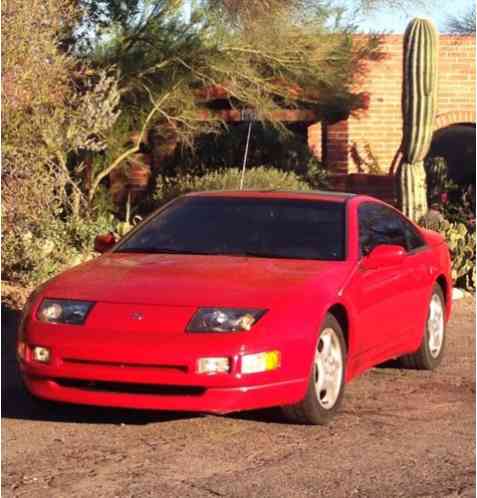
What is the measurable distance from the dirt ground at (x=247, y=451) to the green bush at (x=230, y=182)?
6937mm

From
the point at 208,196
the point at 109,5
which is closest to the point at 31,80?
the point at 208,196

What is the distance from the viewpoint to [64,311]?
718cm

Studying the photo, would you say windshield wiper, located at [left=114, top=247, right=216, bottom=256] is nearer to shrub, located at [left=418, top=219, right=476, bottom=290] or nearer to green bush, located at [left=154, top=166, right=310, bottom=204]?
shrub, located at [left=418, top=219, right=476, bottom=290]

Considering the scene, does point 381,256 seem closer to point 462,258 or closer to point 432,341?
point 432,341

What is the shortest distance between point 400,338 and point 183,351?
226 cm

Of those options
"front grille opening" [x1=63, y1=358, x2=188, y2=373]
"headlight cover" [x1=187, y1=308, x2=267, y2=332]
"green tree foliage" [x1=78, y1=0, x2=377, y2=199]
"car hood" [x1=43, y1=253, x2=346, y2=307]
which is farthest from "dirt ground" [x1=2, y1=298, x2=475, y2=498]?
"green tree foliage" [x1=78, y1=0, x2=377, y2=199]

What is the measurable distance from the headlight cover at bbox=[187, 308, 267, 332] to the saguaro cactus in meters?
9.12

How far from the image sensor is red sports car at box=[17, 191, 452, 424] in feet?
22.3

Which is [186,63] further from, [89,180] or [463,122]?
[463,122]

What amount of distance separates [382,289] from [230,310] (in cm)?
155

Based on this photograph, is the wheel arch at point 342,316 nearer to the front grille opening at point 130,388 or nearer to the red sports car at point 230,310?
the red sports car at point 230,310

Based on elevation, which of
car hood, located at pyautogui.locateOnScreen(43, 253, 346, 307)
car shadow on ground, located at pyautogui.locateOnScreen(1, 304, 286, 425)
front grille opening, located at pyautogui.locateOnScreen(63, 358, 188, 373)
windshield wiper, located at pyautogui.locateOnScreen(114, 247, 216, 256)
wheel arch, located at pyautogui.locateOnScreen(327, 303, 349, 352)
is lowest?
car shadow on ground, located at pyautogui.locateOnScreen(1, 304, 286, 425)

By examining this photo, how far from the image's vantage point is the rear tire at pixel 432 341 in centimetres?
910

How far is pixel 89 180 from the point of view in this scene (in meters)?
15.9
